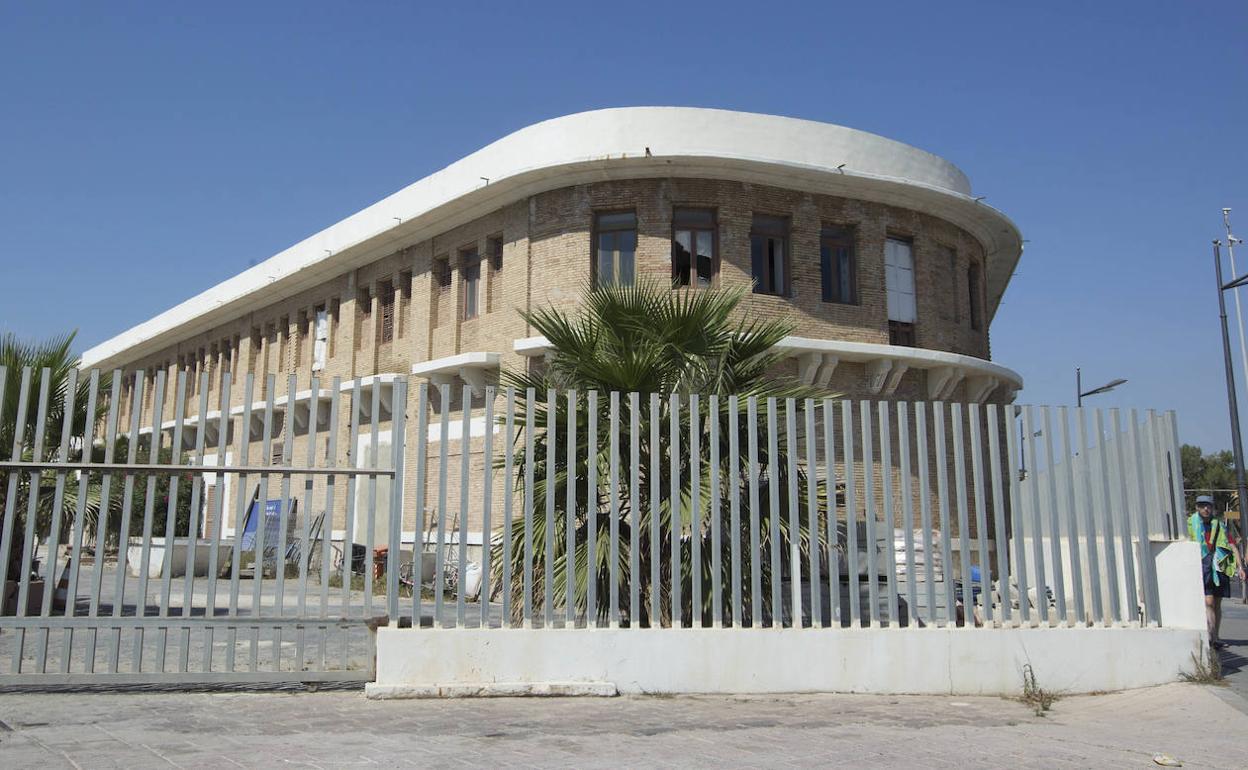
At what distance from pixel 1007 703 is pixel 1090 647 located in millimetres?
958

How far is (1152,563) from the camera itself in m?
7.99

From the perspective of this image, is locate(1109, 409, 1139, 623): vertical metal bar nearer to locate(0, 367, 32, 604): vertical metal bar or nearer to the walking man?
the walking man

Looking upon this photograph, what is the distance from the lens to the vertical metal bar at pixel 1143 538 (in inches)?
311

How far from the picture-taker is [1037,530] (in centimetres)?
785

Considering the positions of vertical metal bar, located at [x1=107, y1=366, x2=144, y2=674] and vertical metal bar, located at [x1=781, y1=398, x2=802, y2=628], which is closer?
vertical metal bar, located at [x1=107, y1=366, x2=144, y2=674]

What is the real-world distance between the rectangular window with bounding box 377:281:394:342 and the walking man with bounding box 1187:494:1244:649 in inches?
691

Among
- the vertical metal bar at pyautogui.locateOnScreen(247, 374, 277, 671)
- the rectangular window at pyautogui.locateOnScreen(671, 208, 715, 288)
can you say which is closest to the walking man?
the vertical metal bar at pyautogui.locateOnScreen(247, 374, 277, 671)

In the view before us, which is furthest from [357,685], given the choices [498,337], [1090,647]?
[498,337]

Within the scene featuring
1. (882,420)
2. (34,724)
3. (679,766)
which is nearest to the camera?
(679,766)

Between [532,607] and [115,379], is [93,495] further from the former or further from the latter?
[532,607]

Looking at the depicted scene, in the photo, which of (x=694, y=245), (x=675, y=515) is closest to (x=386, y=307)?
(x=694, y=245)

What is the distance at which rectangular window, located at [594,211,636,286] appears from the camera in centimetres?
1858

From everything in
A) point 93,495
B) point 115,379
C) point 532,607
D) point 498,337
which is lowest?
point 532,607

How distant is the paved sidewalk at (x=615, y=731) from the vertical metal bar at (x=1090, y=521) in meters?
0.74
